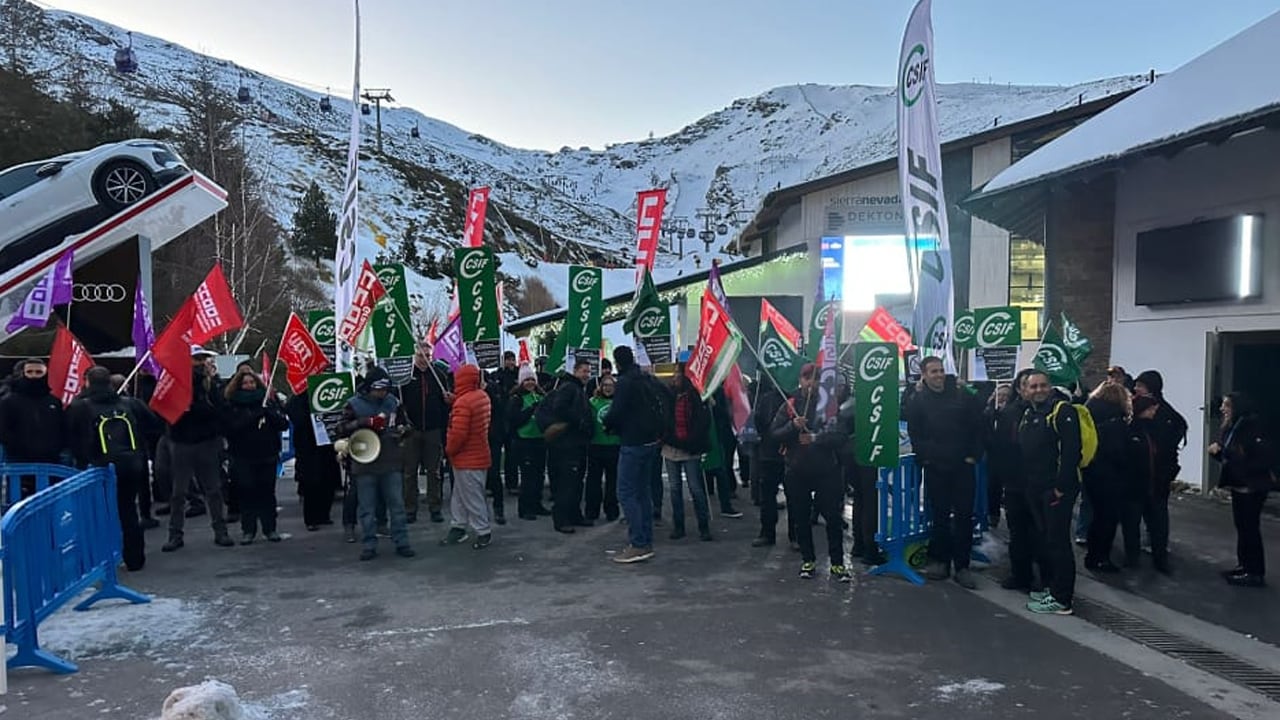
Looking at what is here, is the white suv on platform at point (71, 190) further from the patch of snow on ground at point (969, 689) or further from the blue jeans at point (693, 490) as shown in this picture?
the patch of snow on ground at point (969, 689)

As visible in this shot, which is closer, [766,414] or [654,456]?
[654,456]

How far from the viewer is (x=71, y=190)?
15336mm

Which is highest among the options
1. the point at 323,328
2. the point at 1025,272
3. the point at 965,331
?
the point at 1025,272

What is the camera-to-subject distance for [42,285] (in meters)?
10.6

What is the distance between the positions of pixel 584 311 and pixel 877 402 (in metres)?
4.06

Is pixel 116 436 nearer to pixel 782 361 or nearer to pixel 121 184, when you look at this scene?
pixel 782 361

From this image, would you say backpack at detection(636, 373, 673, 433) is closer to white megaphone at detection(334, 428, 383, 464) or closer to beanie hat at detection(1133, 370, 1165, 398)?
A: white megaphone at detection(334, 428, 383, 464)

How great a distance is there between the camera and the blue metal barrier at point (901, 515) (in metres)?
7.30

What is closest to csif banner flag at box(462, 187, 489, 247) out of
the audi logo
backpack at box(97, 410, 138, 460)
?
backpack at box(97, 410, 138, 460)

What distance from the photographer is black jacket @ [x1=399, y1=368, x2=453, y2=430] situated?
30.9 ft

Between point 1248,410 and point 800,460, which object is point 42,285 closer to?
point 800,460

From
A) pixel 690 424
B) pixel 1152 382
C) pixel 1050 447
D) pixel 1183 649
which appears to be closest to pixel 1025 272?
pixel 1152 382

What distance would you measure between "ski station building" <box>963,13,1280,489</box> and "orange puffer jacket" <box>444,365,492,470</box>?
8456 millimetres

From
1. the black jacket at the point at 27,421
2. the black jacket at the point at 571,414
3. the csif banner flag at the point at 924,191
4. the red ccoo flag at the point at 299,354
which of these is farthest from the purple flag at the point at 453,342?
the csif banner flag at the point at 924,191
